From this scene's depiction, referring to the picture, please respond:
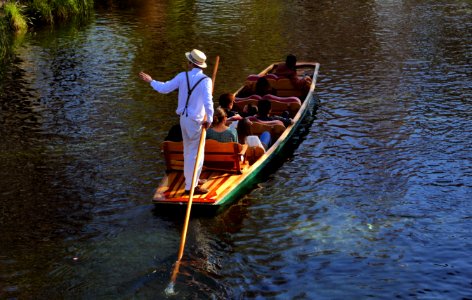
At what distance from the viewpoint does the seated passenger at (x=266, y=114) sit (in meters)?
14.1

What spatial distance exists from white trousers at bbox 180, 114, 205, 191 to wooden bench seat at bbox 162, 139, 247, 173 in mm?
582

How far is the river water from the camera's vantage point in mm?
9430

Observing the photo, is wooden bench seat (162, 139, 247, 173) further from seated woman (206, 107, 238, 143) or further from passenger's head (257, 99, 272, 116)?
passenger's head (257, 99, 272, 116)

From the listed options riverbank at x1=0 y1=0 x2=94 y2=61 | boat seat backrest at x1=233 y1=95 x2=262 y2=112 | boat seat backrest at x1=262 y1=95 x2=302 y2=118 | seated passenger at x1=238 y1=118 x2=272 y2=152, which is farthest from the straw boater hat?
riverbank at x1=0 y1=0 x2=94 y2=61

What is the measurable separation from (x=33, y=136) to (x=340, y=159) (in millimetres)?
7140

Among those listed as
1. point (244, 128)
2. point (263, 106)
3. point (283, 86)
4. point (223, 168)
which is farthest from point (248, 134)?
point (283, 86)

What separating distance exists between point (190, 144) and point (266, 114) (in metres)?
3.52

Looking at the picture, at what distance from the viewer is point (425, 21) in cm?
2742

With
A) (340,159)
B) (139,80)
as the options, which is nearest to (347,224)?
(340,159)

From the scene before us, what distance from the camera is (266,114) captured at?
14305 millimetres

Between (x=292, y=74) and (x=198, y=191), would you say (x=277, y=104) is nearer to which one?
(x=292, y=74)

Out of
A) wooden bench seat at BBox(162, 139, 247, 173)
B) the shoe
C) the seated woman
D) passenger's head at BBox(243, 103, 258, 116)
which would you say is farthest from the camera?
passenger's head at BBox(243, 103, 258, 116)

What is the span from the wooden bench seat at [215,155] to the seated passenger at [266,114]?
7.12 feet

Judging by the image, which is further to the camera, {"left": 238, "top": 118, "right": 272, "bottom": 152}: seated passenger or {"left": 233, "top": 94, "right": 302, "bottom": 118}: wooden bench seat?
{"left": 233, "top": 94, "right": 302, "bottom": 118}: wooden bench seat
